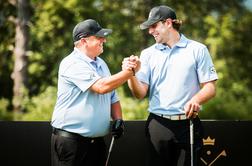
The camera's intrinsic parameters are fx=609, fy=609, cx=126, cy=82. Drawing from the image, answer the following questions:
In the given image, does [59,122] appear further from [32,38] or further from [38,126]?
[32,38]

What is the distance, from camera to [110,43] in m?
14.6

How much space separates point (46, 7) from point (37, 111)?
4049 mm

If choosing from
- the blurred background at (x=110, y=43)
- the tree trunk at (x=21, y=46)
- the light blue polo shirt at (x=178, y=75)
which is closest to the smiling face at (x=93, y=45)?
the light blue polo shirt at (x=178, y=75)

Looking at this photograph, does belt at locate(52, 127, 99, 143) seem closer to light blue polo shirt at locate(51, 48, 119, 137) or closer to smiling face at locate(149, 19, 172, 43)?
light blue polo shirt at locate(51, 48, 119, 137)

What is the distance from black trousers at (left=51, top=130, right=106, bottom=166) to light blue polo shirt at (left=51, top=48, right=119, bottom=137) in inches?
2.5

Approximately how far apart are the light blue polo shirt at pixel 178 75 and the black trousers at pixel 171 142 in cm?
10

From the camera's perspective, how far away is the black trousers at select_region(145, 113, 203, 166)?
4422 millimetres

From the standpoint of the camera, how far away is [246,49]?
18422mm

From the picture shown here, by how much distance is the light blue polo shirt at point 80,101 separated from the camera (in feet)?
13.9

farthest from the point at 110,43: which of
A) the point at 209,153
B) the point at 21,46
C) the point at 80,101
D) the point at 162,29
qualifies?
the point at 80,101

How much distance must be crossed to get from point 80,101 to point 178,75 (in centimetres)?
75

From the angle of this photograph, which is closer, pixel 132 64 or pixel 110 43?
pixel 132 64

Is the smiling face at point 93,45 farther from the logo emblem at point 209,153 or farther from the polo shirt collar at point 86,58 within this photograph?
the logo emblem at point 209,153

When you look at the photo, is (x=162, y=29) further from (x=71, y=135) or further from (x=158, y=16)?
(x=71, y=135)
